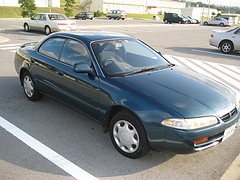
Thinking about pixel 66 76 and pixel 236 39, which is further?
pixel 236 39

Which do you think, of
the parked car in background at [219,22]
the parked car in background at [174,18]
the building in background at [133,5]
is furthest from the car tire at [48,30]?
the building in background at [133,5]

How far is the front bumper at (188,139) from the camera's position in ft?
9.37

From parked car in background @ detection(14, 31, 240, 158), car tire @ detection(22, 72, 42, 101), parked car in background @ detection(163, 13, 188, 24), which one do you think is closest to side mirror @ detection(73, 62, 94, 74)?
parked car in background @ detection(14, 31, 240, 158)

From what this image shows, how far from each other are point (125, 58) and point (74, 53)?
2.68ft

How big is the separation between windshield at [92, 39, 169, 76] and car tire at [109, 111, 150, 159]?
70 cm

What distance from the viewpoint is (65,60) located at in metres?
4.19

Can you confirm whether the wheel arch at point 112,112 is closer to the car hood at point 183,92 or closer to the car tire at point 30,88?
the car hood at point 183,92

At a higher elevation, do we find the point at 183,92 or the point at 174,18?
the point at 174,18

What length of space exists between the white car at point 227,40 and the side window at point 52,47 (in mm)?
10173

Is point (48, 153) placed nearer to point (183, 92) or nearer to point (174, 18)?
point (183, 92)

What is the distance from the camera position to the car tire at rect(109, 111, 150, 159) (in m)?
3.14

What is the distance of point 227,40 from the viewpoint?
1255cm

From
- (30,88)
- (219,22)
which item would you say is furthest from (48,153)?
(219,22)


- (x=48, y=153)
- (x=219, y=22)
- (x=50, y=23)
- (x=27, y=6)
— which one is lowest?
(x=48, y=153)
